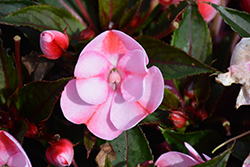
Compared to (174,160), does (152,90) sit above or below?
above

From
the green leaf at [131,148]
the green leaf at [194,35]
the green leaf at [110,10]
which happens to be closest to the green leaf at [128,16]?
the green leaf at [110,10]

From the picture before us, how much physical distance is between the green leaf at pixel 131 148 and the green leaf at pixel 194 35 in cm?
28

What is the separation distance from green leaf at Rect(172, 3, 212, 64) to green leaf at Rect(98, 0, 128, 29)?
0.60ft

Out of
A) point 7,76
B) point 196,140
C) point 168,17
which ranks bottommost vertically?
point 196,140

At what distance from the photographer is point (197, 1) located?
2.51 ft

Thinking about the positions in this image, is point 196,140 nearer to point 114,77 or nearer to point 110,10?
point 114,77

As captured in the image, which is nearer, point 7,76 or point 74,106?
point 74,106

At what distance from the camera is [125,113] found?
59 cm

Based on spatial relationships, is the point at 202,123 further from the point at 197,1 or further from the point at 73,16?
the point at 73,16

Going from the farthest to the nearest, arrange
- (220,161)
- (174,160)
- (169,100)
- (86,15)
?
(86,15) → (169,100) → (174,160) → (220,161)

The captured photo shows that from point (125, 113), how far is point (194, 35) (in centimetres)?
33

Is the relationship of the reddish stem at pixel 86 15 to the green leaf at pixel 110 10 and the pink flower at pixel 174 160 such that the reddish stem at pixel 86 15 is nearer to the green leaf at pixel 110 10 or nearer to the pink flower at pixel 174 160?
the green leaf at pixel 110 10

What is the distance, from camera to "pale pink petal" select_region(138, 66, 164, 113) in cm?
55

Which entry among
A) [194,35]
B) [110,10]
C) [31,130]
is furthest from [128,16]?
[31,130]
